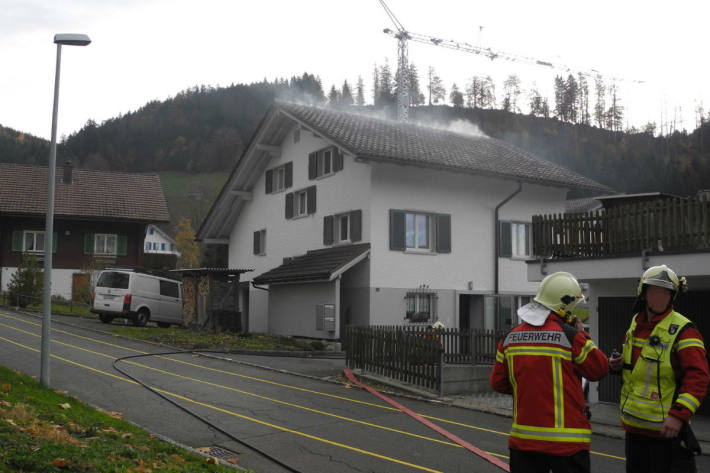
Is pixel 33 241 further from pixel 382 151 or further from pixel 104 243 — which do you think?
pixel 382 151

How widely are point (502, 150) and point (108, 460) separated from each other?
89.7ft

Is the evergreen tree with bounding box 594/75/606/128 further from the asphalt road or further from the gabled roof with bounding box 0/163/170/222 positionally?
the asphalt road

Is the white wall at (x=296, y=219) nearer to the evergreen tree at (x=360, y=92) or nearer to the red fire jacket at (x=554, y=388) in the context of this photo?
the red fire jacket at (x=554, y=388)

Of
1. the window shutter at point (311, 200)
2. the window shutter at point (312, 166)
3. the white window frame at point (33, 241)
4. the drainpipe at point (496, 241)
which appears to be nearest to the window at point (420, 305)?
the drainpipe at point (496, 241)

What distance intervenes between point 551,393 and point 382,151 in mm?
21094

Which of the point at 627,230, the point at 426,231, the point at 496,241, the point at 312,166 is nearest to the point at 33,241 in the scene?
the point at 312,166

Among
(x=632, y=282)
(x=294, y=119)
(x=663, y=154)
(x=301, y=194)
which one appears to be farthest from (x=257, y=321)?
(x=663, y=154)

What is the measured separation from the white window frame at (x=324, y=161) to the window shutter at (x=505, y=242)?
22.7ft

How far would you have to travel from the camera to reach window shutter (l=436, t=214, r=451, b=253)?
26.5 m

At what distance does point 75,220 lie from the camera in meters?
44.2

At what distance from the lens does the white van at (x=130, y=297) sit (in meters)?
27.1

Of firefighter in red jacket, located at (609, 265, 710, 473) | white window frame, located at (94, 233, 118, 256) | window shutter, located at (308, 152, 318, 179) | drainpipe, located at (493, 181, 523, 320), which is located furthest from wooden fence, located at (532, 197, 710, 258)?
white window frame, located at (94, 233, 118, 256)

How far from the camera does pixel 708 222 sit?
41.0ft

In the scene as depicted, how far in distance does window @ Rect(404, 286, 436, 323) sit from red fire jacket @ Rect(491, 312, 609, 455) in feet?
69.1
